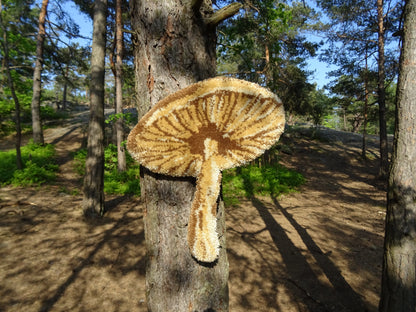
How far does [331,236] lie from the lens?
545cm

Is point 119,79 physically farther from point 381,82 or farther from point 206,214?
point 381,82

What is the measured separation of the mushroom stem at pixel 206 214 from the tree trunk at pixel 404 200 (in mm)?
2499

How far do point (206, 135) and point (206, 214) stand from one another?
1.32 ft

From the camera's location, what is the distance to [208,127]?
106 cm

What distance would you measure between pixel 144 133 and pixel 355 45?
13510 mm

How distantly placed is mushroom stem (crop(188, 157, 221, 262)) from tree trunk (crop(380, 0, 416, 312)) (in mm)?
2499

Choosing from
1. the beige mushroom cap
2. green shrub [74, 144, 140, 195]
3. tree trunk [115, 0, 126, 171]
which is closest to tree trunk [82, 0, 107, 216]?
green shrub [74, 144, 140, 195]

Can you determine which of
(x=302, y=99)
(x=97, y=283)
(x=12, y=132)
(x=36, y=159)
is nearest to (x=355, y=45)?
(x=302, y=99)

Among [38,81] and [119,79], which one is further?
[38,81]

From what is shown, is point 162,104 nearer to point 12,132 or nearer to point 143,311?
point 143,311

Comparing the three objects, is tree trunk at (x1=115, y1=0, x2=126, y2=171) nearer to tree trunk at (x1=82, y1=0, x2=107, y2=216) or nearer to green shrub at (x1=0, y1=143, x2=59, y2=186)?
tree trunk at (x1=82, y1=0, x2=107, y2=216)

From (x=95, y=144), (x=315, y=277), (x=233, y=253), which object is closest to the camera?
(x=315, y=277)

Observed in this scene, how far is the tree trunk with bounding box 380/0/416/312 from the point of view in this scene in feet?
7.95

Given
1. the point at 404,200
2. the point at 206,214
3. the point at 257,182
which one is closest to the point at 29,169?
the point at 257,182
